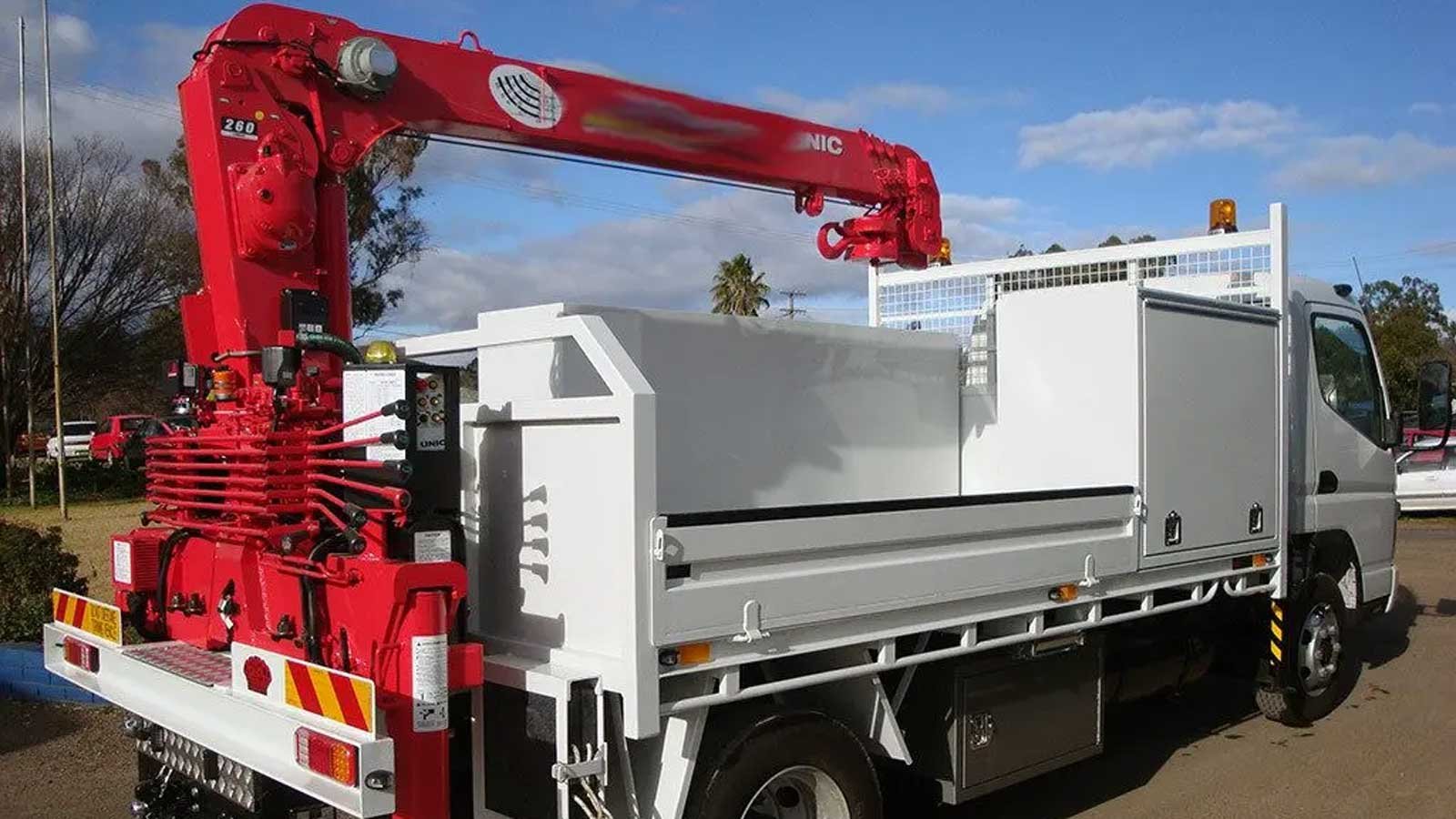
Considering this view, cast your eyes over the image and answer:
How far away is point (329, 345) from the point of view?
406 centimetres

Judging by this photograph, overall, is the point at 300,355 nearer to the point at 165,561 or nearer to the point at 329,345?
the point at 329,345

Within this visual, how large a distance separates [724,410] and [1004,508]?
1376 mm

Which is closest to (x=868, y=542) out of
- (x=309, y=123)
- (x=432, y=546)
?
(x=432, y=546)

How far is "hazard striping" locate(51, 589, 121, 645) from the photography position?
4.36 metres

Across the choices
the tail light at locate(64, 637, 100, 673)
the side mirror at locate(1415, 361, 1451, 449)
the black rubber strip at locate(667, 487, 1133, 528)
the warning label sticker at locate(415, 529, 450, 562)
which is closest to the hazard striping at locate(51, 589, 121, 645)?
the tail light at locate(64, 637, 100, 673)

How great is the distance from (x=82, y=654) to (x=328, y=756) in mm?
1888

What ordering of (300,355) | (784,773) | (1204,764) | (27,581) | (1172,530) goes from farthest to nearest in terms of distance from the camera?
(27,581)
(1204,764)
(1172,530)
(300,355)
(784,773)

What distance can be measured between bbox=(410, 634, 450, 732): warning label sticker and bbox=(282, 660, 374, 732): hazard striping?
17cm

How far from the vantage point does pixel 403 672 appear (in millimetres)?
3328

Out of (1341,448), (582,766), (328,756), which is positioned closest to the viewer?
(328,756)

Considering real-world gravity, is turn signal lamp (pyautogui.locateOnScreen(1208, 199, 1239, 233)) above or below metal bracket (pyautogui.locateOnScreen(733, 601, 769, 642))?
above

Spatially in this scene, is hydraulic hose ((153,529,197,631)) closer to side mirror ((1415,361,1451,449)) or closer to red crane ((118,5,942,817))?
red crane ((118,5,942,817))

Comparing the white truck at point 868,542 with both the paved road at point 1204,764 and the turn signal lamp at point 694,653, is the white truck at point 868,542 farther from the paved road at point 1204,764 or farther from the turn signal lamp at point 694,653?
the paved road at point 1204,764

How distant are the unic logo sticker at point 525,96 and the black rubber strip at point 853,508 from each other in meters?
1.74
